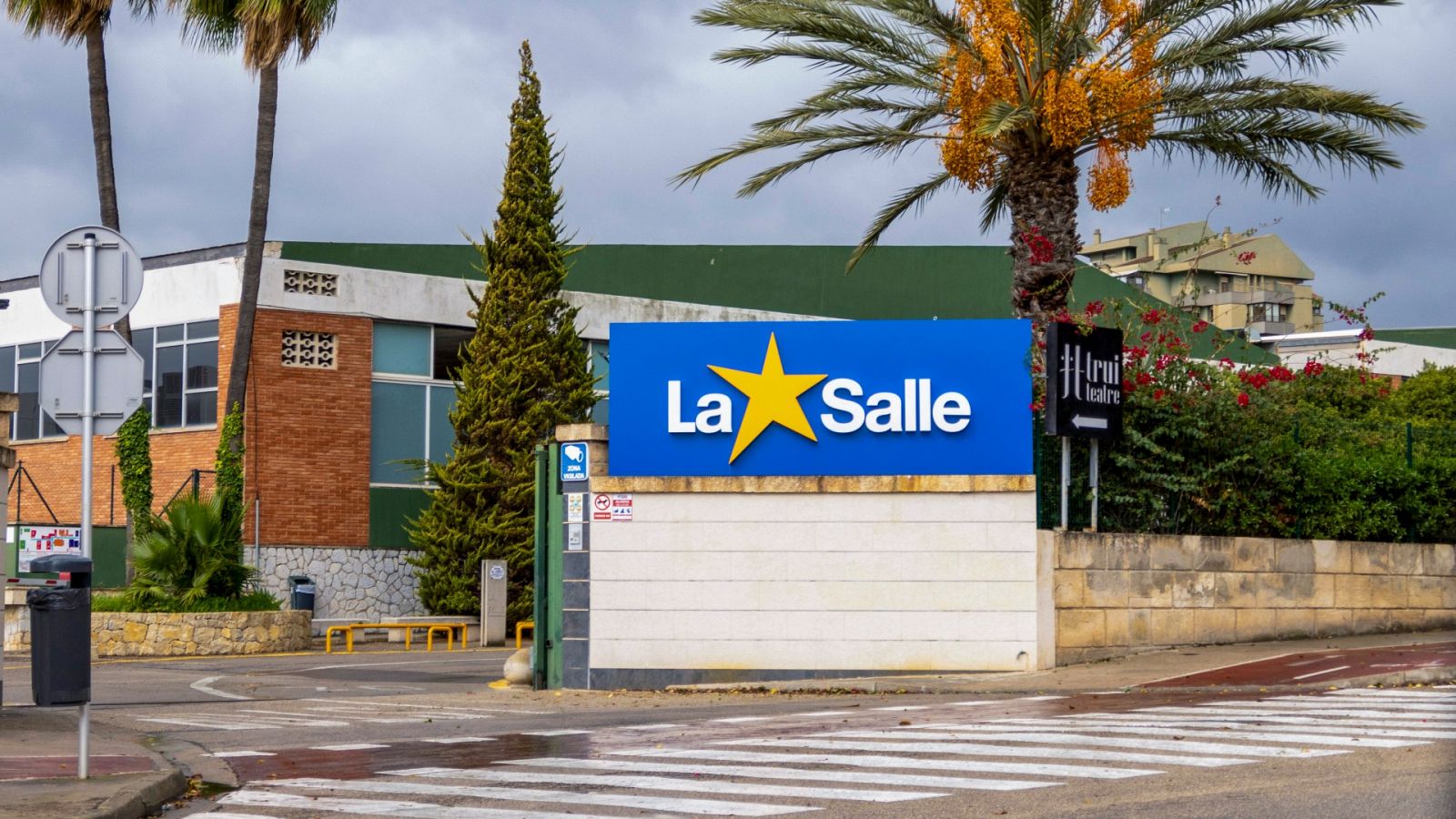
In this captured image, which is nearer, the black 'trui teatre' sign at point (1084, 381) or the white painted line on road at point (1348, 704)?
the white painted line on road at point (1348, 704)

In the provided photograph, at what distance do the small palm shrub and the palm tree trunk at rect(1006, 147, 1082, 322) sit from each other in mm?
14895

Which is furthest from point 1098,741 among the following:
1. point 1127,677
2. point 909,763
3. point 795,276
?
point 795,276

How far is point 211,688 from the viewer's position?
2109cm

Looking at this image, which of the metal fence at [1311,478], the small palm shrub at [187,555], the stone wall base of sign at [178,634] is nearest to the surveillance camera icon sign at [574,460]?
the metal fence at [1311,478]

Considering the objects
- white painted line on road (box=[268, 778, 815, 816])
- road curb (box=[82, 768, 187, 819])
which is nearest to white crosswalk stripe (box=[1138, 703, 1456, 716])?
white painted line on road (box=[268, 778, 815, 816])

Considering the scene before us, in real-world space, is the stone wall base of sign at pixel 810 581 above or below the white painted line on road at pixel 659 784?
above

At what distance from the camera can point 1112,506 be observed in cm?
2031

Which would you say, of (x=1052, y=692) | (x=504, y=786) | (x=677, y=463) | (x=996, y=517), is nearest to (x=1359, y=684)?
(x=1052, y=692)

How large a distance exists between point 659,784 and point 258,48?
24216 millimetres

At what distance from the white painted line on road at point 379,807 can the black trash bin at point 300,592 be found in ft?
76.6

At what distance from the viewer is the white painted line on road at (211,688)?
771 inches

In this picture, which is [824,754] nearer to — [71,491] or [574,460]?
[574,460]

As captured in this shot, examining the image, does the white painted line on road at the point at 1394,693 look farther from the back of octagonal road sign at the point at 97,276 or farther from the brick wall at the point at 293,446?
the brick wall at the point at 293,446

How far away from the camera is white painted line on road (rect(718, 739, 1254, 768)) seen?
10.4 meters
